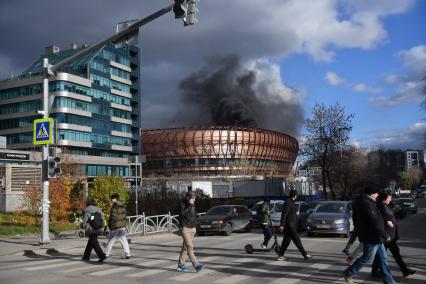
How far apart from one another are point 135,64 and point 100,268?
Answer: 10573cm

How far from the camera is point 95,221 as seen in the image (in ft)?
43.8

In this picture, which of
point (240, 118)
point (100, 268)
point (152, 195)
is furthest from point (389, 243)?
point (240, 118)

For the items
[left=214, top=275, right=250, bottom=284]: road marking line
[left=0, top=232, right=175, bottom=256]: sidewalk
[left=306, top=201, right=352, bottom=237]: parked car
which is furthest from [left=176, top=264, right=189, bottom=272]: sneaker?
[left=306, top=201, right=352, bottom=237]: parked car

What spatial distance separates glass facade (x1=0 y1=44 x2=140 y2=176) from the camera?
93.6 meters

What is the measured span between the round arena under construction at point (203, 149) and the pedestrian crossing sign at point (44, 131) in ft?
340

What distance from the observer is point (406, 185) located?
526 ft

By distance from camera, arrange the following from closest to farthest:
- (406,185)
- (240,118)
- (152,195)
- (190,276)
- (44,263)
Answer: (190,276)
(44,263)
(152,195)
(240,118)
(406,185)

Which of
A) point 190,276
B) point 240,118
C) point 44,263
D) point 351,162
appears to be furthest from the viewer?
point 240,118

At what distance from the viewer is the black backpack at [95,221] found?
43.5ft

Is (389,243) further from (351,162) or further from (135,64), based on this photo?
(135,64)

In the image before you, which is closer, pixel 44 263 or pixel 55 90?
pixel 44 263

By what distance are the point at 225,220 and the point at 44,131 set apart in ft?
29.7

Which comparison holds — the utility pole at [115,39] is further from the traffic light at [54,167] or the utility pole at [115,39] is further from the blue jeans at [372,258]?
the blue jeans at [372,258]

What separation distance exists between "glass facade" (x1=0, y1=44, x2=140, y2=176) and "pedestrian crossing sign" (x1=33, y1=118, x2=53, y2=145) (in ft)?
236
